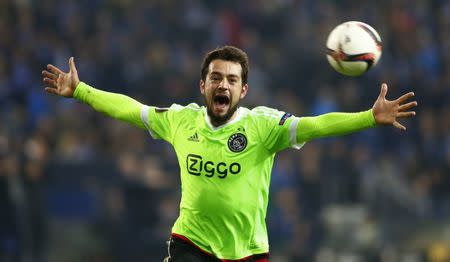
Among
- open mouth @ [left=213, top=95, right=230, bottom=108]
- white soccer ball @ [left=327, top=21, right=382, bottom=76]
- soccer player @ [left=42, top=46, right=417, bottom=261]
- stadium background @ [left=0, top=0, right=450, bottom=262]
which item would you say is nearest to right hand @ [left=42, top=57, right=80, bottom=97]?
soccer player @ [left=42, top=46, right=417, bottom=261]

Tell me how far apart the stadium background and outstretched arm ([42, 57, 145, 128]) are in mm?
4109

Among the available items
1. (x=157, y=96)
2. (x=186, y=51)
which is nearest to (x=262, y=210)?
(x=157, y=96)

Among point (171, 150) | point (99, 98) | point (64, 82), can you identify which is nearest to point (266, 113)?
point (99, 98)

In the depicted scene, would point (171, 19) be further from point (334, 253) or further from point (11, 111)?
point (334, 253)

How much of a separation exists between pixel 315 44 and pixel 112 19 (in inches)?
131

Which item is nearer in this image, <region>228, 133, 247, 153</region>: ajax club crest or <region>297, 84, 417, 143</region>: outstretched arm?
<region>297, 84, 417, 143</region>: outstretched arm

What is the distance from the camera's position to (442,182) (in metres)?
13.6

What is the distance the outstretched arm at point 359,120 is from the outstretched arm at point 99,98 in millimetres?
1263

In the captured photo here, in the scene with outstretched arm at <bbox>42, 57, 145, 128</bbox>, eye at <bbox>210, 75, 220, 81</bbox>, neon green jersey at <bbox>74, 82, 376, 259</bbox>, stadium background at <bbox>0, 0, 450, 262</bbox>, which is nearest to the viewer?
neon green jersey at <bbox>74, 82, 376, 259</bbox>

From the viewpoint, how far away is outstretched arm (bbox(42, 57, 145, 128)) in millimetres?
6996

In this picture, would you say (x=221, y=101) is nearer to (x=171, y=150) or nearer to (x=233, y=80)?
(x=233, y=80)

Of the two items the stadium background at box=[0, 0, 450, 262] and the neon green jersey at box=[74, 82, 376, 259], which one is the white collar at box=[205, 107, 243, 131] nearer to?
the neon green jersey at box=[74, 82, 376, 259]

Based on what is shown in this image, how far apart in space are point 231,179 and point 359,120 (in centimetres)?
95

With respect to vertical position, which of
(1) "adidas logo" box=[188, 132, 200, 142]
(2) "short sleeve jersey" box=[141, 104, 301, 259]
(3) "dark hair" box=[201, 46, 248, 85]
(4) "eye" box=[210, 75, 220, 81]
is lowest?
(2) "short sleeve jersey" box=[141, 104, 301, 259]
